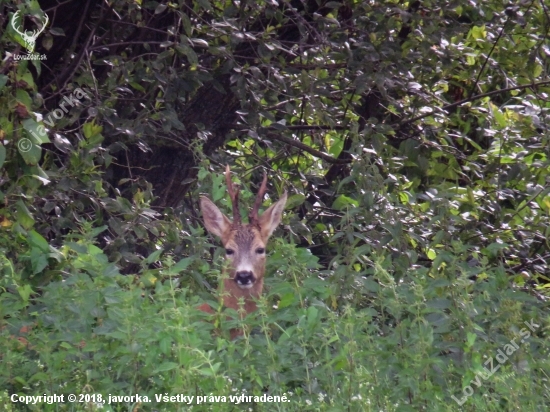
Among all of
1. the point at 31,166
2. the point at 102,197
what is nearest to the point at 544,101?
the point at 102,197

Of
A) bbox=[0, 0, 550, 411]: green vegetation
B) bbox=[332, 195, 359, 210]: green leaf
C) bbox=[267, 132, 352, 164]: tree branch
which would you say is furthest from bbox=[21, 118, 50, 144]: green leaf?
bbox=[267, 132, 352, 164]: tree branch

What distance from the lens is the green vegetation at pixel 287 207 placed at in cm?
437

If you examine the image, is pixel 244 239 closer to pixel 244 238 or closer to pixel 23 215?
pixel 244 238

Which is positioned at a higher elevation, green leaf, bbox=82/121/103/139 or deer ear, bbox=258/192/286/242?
green leaf, bbox=82/121/103/139

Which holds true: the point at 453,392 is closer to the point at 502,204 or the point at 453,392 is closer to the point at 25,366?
the point at 25,366

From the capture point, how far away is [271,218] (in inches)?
Result: 266

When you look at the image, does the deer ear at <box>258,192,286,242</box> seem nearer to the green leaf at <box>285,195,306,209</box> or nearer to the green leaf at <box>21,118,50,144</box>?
the green leaf at <box>285,195,306,209</box>

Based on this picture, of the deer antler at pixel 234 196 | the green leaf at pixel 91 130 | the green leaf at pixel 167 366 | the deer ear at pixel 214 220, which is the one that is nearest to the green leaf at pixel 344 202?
the deer antler at pixel 234 196

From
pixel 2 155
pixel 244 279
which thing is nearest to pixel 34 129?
pixel 2 155

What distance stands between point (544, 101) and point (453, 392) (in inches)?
156

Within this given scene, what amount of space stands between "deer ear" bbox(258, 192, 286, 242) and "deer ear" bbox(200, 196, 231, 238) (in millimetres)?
233

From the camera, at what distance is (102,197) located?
618 cm

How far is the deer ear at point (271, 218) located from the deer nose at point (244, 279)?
0.46 m

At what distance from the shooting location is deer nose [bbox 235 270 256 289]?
6379 millimetres
